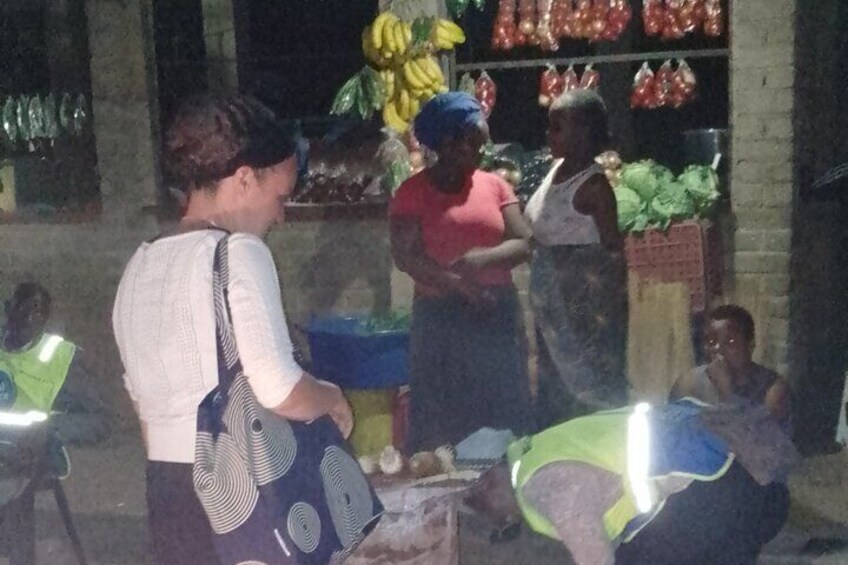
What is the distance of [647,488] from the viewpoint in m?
2.81

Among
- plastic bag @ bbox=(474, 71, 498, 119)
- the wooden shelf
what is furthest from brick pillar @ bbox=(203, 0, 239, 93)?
plastic bag @ bbox=(474, 71, 498, 119)

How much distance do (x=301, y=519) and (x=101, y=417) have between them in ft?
7.79

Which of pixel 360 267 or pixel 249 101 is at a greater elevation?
pixel 249 101

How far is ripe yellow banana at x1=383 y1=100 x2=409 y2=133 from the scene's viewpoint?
19.5ft

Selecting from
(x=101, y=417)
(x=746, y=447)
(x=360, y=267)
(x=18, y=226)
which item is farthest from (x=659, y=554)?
(x=18, y=226)

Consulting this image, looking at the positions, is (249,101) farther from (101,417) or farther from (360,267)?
(360,267)

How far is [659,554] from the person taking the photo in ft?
9.58

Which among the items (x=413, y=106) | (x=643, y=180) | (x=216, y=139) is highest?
(x=413, y=106)

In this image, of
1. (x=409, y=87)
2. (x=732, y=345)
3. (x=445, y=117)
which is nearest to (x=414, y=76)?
(x=409, y=87)

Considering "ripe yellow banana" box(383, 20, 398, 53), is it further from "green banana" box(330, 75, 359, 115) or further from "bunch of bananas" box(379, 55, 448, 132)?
"green banana" box(330, 75, 359, 115)

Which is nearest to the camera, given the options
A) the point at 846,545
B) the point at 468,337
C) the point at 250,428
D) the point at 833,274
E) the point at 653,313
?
the point at 250,428

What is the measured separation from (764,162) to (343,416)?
371cm

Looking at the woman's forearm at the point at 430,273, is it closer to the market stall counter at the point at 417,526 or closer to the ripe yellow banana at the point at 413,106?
the market stall counter at the point at 417,526

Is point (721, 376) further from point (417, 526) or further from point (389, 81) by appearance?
point (389, 81)
